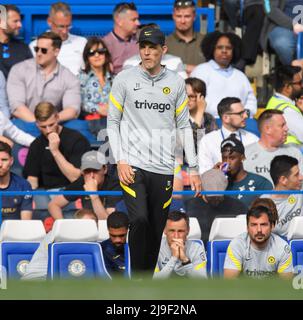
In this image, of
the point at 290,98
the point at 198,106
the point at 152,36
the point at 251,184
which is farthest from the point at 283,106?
the point at 152,36

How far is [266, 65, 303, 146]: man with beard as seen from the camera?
12.5 meters

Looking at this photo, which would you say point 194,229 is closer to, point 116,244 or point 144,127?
point 116,244

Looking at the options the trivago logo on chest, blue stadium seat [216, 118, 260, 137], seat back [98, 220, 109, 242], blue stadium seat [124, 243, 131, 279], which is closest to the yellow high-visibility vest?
blue stadium seat [216, 118, 260, 137]

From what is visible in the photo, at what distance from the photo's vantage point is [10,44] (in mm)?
13289

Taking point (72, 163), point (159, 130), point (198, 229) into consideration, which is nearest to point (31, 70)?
point (72, 163)

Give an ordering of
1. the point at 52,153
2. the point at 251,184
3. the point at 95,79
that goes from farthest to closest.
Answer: the point at 95,79, the point at 52,153, the point at 251,184

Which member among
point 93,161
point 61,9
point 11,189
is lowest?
point 11,189

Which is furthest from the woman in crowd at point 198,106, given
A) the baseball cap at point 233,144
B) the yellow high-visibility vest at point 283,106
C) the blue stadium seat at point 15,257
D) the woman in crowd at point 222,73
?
the blue stadium seat at point 15,257

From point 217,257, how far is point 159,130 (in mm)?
1538

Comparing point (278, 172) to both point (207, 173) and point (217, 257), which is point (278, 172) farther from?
point (217, 257)

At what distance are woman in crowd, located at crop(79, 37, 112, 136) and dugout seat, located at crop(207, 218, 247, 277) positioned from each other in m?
3.42

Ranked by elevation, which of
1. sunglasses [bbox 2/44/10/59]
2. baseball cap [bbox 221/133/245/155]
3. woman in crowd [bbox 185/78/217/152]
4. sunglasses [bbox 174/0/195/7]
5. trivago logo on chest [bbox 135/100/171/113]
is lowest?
baseball cap [bbox 221/133/245/155]

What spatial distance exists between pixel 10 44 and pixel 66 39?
0.68 metres

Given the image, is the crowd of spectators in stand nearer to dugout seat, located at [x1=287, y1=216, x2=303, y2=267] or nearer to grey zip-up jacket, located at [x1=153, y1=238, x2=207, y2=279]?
grey zip-up jacket, located at [x1=153, y1=238, x2=207, y2=279]
